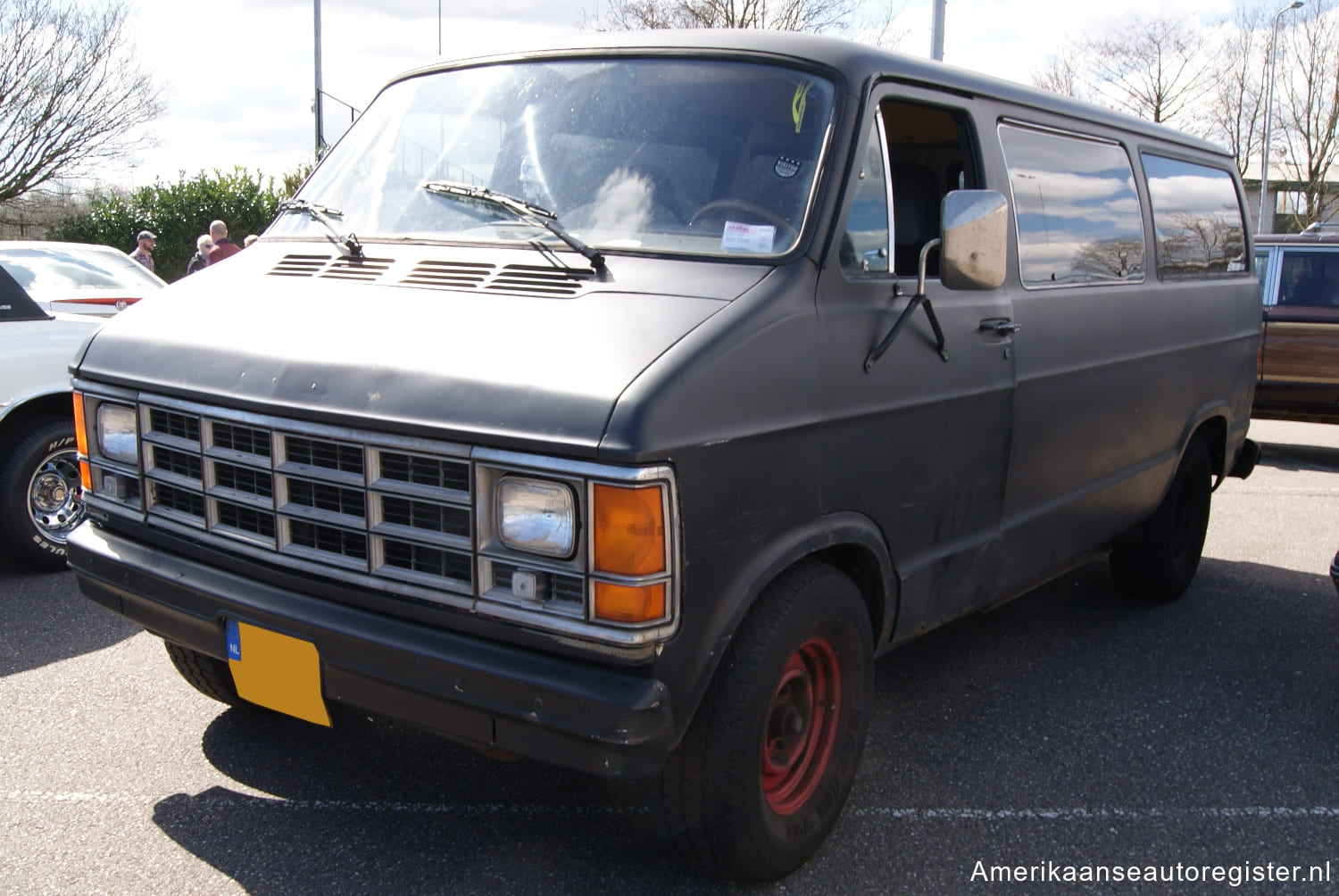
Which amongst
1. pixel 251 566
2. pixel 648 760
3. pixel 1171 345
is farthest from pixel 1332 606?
pixel 251 566

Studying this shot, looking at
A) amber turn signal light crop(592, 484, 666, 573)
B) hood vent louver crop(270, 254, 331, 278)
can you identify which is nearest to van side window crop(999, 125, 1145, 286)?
amber turn signal light crop(592, 484, 666, 573)

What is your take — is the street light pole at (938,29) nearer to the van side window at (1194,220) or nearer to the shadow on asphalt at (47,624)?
the van side window at (1194,220)

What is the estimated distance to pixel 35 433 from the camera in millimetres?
5324

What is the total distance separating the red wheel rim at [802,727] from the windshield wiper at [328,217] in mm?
1684

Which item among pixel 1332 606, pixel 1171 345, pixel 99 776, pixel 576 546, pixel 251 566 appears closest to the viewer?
pixel 576 546

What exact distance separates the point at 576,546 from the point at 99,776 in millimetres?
2020

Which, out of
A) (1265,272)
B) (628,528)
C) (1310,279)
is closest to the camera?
(628,528)

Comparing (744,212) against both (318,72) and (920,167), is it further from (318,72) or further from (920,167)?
(318,72)

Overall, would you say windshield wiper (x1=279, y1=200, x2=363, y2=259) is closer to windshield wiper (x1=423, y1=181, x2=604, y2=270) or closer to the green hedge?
windshield wiper (x1=423, y1=181, x2=604, y2=270)

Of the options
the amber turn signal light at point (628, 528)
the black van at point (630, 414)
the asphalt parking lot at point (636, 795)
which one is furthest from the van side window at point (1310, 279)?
the amber turn signal light at point (628, 528)

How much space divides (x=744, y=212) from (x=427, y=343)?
91 centimetres

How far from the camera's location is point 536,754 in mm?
2338

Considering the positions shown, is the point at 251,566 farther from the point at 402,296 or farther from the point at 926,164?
the point at 926,164

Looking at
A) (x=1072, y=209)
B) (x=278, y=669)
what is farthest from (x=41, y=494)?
→ (x=1072, y=209)
